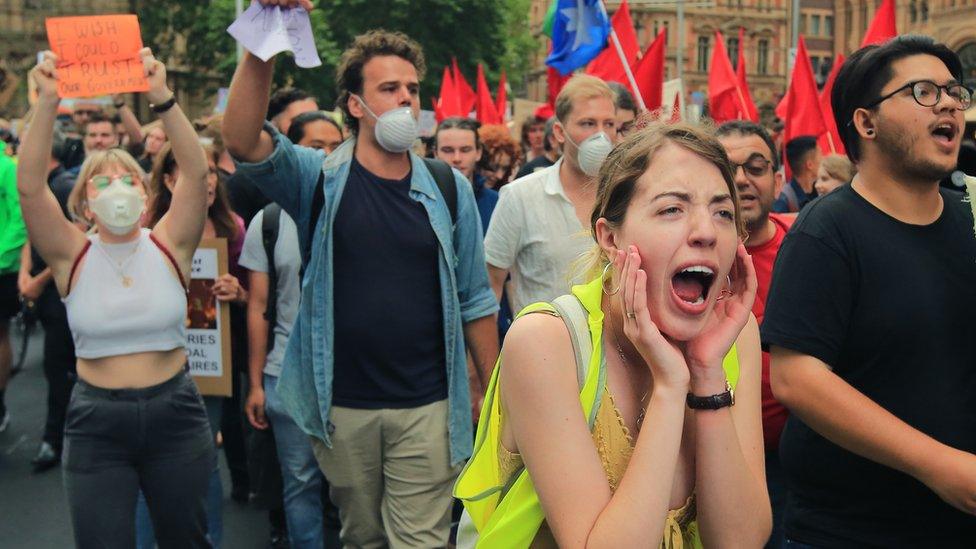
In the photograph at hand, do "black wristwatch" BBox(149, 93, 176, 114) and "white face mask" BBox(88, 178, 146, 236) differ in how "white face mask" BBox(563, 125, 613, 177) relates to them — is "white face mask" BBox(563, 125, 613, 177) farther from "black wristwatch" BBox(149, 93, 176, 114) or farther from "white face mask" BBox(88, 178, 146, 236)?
"white face mask" BBox(88, 178, 146, 236)

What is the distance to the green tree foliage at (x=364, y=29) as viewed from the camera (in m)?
36.3

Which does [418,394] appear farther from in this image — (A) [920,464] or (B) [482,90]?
(B) [482,90]

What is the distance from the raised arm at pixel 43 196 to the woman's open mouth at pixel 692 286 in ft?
9.41

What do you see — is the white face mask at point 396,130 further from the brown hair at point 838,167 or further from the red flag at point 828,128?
the red flag at point 828,128

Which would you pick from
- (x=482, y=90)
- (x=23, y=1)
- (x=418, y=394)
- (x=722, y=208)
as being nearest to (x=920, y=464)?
(x=722, y=208)

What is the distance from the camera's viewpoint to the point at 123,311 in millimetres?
4508

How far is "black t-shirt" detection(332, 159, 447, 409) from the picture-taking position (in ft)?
14.5

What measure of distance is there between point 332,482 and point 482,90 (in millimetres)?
11518

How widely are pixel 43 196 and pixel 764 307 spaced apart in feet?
8.69

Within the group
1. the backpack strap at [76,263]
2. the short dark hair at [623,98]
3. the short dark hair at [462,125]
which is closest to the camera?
the backpack strap at [76,263]

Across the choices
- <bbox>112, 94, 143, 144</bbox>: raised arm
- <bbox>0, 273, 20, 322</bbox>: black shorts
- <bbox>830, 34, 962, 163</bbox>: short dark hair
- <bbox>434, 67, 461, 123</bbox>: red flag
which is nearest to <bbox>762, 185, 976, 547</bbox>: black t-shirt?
<bbox>830, 34, 962, 163</bbox>: short dark hair

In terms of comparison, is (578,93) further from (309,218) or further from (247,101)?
(247,101)

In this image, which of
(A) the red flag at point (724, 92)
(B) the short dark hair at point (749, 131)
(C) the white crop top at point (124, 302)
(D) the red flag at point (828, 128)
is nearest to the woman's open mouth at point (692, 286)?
(B) the short dark hair at point (749, 131)

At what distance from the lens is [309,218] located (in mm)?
4465
